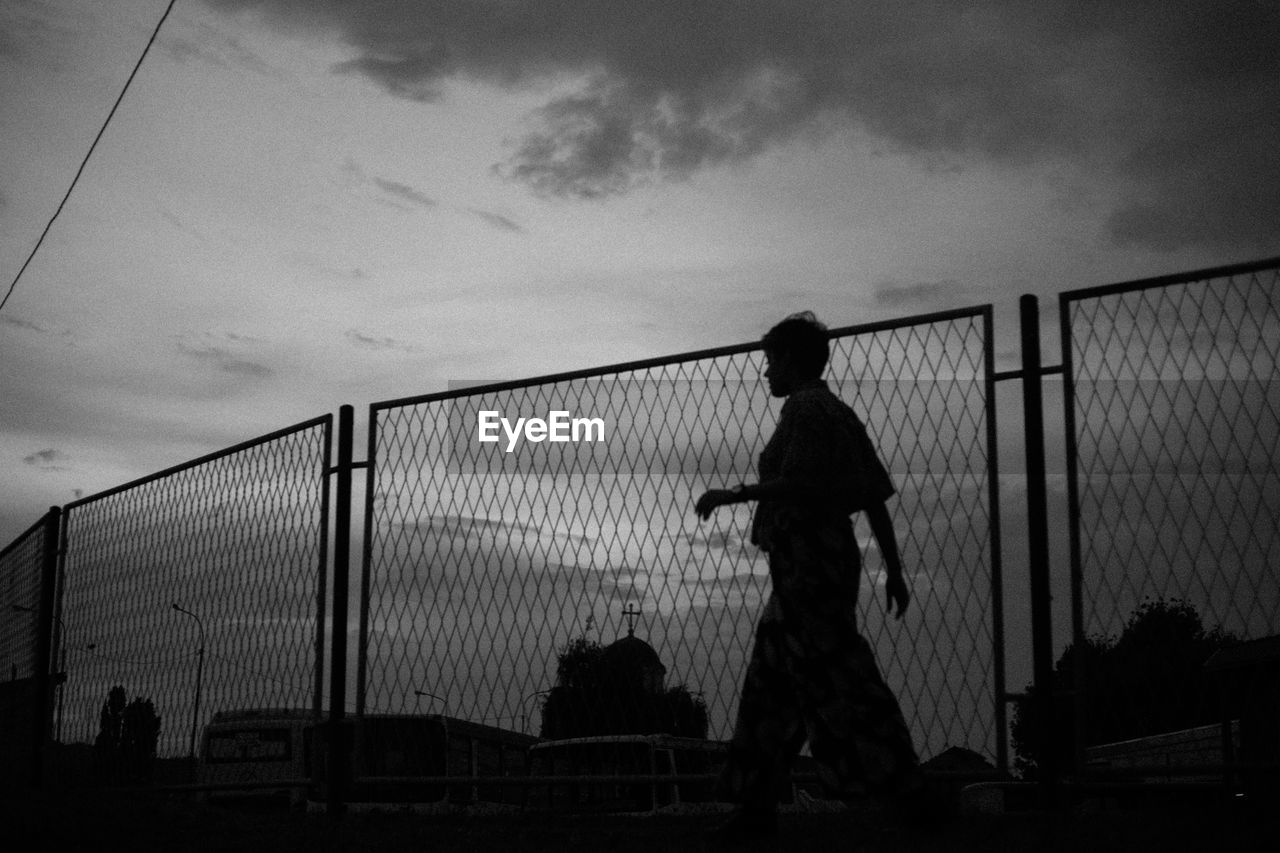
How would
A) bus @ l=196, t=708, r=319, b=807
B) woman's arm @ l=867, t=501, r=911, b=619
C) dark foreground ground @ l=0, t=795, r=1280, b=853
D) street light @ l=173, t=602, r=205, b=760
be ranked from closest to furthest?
dark foreground ground @ l=0, t=795, r=1280, b=853
woman's arm @ l=867, t=501, r=911, b=619
bus @ l=196, t=708, r=319, b=807
street light @ l=173, t=602, r=205, b=760

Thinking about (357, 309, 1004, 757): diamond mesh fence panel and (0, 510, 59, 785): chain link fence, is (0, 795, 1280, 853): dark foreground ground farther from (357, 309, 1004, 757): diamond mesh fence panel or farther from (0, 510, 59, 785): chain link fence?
(0, 510, 59, 785): chain link fence

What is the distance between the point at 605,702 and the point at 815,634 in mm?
2044

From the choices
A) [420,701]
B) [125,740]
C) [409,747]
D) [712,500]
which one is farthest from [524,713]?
[125,740]

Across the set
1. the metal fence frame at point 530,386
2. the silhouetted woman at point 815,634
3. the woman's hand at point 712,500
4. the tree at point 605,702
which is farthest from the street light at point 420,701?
the woman's hand at point 712,500

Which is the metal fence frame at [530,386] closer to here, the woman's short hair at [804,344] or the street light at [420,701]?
the street light at [420,701]

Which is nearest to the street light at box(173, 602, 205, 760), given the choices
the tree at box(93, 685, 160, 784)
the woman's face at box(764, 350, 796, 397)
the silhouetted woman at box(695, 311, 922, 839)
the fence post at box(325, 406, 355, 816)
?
the tree at box(93, 685, 160, 784)

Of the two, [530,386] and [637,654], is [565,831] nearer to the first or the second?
[637,654]

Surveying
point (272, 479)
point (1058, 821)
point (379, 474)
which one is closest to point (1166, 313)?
point (1058, 821)

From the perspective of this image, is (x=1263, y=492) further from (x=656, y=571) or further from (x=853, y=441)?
(x=656, y=571)

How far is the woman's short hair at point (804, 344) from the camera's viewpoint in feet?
15.0

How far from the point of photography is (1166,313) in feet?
15.9

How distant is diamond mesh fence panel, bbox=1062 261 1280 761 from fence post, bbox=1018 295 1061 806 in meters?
0.12

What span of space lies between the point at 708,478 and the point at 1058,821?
1.90 meters

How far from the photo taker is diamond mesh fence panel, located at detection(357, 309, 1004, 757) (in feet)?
16.8
